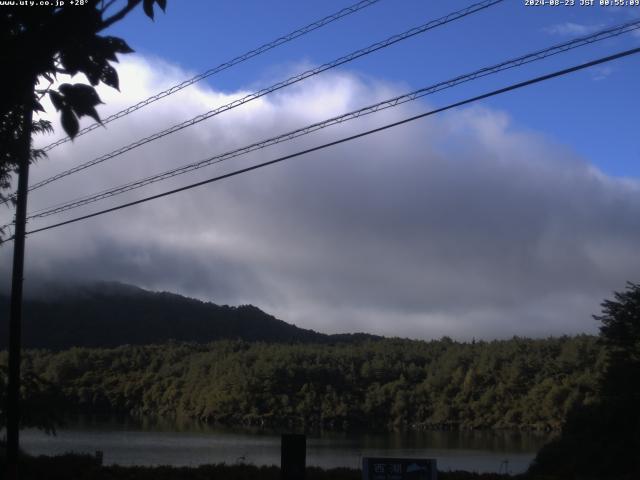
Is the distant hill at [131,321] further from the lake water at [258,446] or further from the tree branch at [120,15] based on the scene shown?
the tree branch at [120,15]

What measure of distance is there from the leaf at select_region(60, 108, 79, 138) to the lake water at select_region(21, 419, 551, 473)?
2224 cm

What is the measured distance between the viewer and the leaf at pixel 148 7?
5.44m

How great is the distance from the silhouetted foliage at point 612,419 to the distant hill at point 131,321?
43955 millimetres

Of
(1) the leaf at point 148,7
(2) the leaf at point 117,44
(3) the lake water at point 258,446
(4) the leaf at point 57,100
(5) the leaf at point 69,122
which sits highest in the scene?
(1) the leaf at point 148,7

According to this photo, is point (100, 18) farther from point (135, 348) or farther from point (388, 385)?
point (135, 348)

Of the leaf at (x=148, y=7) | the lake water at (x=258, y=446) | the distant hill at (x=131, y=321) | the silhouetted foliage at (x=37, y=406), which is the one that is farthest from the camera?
the distant hill at (x=131, y=321)

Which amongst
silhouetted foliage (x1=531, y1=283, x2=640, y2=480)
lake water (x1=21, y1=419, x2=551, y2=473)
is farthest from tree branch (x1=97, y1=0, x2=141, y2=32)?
silhouetted foliage (x1=531, y1=283, x2=640, y2=480)

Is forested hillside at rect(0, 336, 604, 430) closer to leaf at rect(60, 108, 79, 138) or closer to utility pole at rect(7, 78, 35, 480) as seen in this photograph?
utility pole at rect(7, 78, 35, 480)

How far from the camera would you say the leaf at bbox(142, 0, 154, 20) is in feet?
17.8

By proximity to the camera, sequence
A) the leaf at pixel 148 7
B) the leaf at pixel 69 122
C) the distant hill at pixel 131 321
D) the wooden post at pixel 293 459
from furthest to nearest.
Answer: the distant hill at pixel 131 321 → the wooden post at pixel 293 459 → the leaf at pixel 148 7 → the leaf at pixel 69 122

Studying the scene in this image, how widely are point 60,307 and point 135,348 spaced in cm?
1820

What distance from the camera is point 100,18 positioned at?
556 cm

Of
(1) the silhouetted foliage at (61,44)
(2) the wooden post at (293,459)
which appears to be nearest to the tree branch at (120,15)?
(1) the silhouetted foliage at (61,44)

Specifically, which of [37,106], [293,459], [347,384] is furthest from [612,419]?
[347,384]
